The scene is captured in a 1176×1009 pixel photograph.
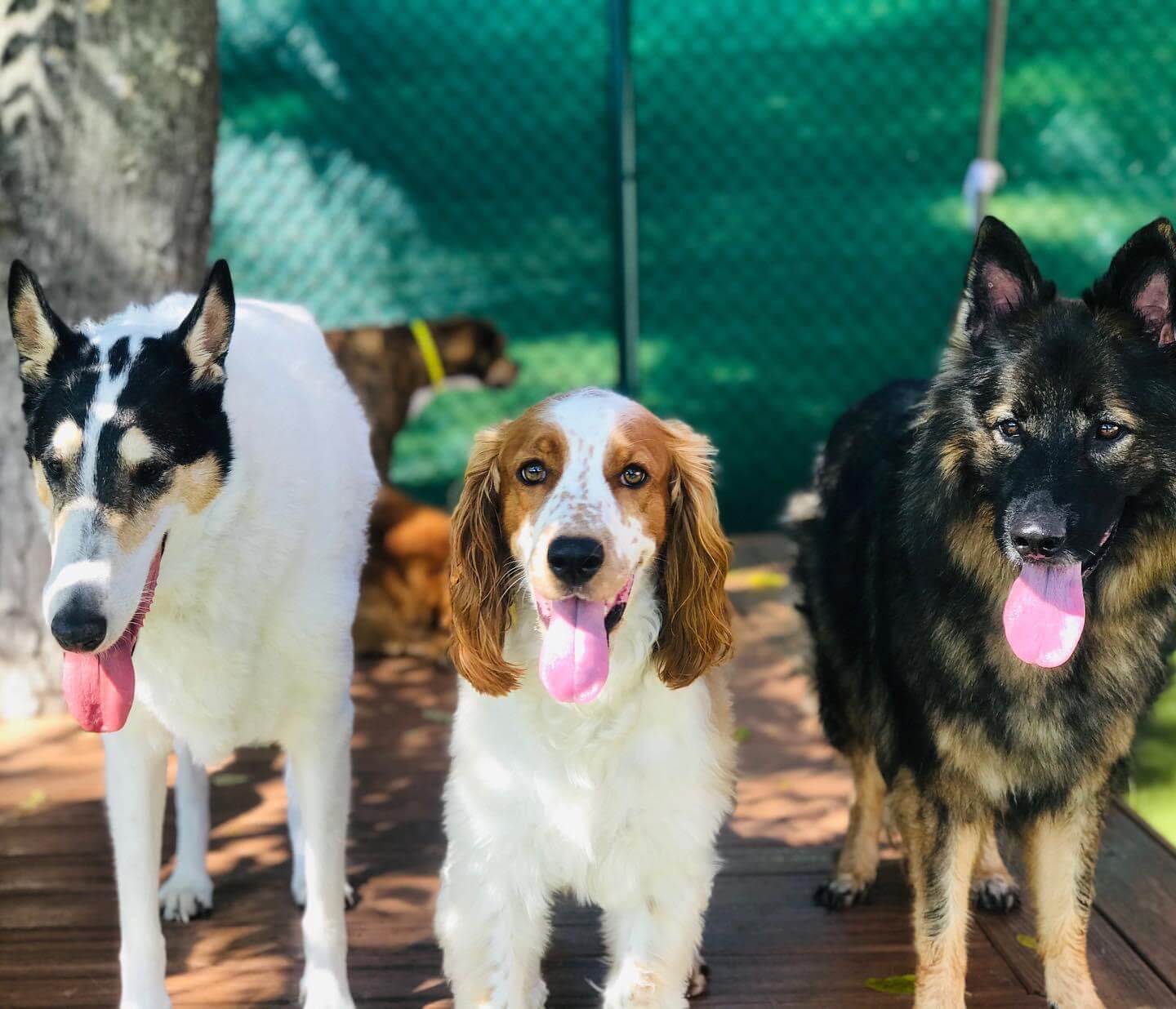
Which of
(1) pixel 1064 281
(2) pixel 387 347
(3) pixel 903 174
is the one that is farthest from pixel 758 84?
(2) pixel 387 347

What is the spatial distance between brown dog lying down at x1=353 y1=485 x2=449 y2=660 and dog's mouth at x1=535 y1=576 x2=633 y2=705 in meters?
2.65

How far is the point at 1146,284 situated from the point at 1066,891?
130 centimetres

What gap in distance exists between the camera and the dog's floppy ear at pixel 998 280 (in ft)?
8.61

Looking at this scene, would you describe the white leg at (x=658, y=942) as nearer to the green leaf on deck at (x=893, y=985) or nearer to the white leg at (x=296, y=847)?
the green leaf on deck at (x=893, y=985)

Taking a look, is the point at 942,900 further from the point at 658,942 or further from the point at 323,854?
the point at 323,854

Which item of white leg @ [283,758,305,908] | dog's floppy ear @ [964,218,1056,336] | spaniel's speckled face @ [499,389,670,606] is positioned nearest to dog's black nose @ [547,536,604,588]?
spaniel's speckled face @ [499,389,670,606]

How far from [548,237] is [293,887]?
12.4ft

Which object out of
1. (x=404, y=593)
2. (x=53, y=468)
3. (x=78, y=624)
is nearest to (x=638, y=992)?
(x=78, y=624)

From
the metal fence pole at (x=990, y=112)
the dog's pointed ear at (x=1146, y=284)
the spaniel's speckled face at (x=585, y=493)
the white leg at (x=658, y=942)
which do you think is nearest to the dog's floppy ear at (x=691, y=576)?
the spaniel's speckled face at (x=585, y=493)

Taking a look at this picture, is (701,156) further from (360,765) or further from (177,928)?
(177,928)

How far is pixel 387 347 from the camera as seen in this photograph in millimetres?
5902

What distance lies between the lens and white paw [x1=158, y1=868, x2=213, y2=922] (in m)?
3.34

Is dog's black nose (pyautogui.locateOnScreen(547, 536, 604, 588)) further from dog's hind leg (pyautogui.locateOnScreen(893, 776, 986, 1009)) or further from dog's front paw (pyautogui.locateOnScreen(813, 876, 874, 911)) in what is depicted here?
dog's front paw (pyautogui.locateOnScreen(813, 876, 874, 911))

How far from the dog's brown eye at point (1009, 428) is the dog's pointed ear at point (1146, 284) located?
286mm
